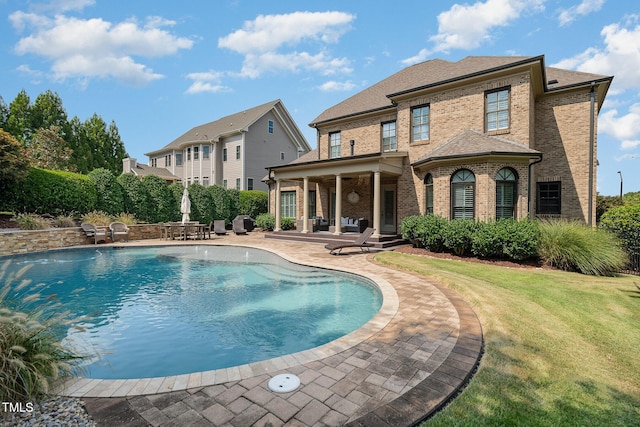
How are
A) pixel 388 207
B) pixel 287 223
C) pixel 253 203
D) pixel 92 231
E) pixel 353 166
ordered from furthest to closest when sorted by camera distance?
pixel 253 203
pixel 287 223
pixel 388 207
pixel 353 166
pixel 92 231

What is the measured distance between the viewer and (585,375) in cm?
342

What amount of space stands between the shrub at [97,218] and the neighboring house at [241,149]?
12739 millimetres

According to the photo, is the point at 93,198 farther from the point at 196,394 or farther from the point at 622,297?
the point at 622,297

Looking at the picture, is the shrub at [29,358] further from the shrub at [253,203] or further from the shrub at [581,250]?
the shrub at [253,203]

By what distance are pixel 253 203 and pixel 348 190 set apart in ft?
31.7

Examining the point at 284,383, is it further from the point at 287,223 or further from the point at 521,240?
the point at 287,223

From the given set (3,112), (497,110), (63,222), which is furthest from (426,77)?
(3,112)

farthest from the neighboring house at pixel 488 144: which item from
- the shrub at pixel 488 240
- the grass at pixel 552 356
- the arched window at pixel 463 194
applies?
the grass at pixel 552 356

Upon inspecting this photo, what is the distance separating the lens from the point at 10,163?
13.8m

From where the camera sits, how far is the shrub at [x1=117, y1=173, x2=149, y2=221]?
18.9m

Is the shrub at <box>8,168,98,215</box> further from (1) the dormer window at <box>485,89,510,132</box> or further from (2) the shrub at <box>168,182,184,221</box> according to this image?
(1) the dormer window at <box>485,89,510,132</box>

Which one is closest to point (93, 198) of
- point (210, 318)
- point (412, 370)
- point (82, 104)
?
point (210, 318)

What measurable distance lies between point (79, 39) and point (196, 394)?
20.3 meters

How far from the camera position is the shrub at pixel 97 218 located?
1626cm
